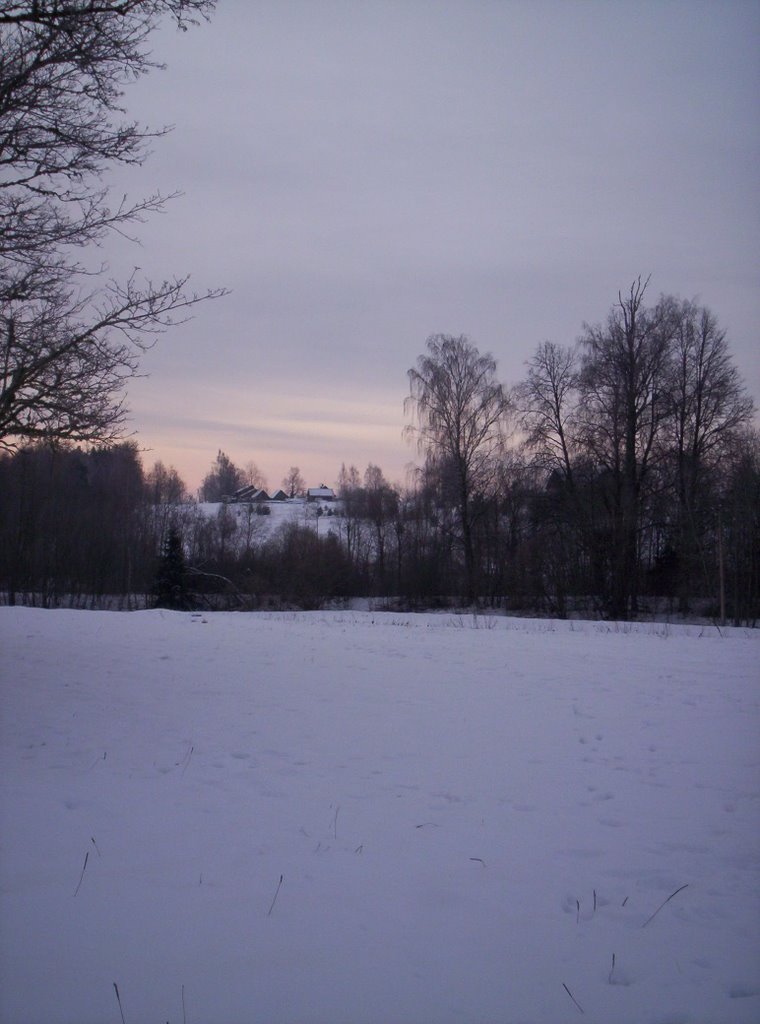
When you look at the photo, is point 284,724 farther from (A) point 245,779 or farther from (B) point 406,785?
(B) point 406,785

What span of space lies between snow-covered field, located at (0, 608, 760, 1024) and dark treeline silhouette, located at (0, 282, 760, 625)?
20.9 m

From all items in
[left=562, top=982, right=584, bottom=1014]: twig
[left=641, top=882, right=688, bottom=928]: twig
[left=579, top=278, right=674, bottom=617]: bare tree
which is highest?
[left=579, top=278, right=674, bottom=617]: bare tree

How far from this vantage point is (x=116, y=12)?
678 cm

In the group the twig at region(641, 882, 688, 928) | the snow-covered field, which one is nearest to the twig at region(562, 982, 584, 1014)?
the snow-covered field

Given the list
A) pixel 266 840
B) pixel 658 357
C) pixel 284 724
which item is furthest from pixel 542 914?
pixel 658 357

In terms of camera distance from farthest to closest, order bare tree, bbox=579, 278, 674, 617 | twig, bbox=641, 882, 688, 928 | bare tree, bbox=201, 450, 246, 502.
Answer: bare tree, bbox=201, 450, 246, 502, bare tree, bbox=579, 278, 674, 617, twig, bbox=641, 882, 688, 928

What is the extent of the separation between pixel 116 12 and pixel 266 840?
7354 millimetres

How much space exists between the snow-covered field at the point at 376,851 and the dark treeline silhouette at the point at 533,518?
20.9 m

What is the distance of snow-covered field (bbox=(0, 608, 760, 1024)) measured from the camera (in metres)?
3.30

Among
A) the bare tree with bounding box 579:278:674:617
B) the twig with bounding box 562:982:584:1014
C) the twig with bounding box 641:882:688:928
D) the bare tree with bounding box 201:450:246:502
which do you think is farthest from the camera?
the bare tree with bounding box 201:450:246:502

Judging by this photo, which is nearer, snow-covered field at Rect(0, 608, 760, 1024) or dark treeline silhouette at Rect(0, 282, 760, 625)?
snow-covered field at Rect(0, 608, 760, 1024)

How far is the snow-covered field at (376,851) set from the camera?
3.30 m

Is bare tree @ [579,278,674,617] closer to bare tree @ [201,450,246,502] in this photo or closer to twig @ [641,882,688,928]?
twig @ [641,882,688,928]

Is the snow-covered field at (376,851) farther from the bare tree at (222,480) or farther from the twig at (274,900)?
the bare tree at (222,480)
